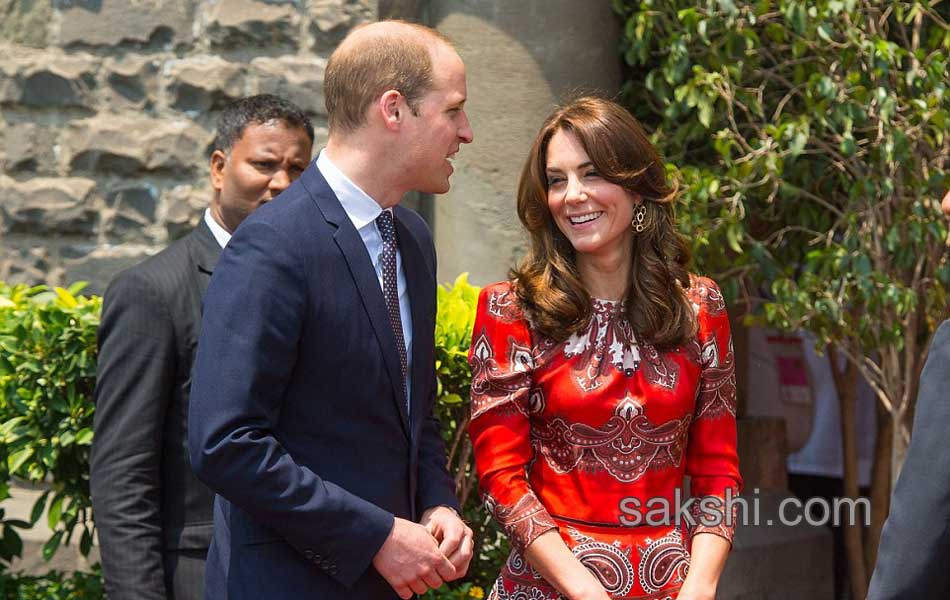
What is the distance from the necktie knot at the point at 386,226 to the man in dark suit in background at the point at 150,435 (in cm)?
62

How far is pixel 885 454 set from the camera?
6.26 m

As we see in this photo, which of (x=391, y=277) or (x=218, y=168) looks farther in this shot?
(x=218, y=168)

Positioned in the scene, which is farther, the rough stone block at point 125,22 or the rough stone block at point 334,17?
the rough stone block at point 125,22

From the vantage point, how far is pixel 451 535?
8.66 feet

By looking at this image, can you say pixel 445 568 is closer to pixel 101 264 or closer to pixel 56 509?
pixel 56 509

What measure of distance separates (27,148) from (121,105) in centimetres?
46

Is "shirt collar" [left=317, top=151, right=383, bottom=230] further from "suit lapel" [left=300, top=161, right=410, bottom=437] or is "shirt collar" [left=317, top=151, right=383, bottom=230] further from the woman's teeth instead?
the woman's teeth

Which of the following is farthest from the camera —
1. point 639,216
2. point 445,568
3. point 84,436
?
point 84,436

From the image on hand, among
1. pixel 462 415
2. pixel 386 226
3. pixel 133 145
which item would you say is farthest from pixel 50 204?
pixel 386 226

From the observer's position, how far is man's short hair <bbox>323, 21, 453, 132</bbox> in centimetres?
266

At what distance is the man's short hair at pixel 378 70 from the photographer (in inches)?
105

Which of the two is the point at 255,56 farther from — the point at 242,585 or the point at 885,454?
the point at 885,454

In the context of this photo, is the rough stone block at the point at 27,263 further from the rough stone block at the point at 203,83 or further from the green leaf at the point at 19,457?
the green leaf at the point at 19,457

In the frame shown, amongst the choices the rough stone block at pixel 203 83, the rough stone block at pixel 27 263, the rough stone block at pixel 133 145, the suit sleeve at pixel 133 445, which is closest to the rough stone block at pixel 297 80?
the rough stone block at pixel 203 83
